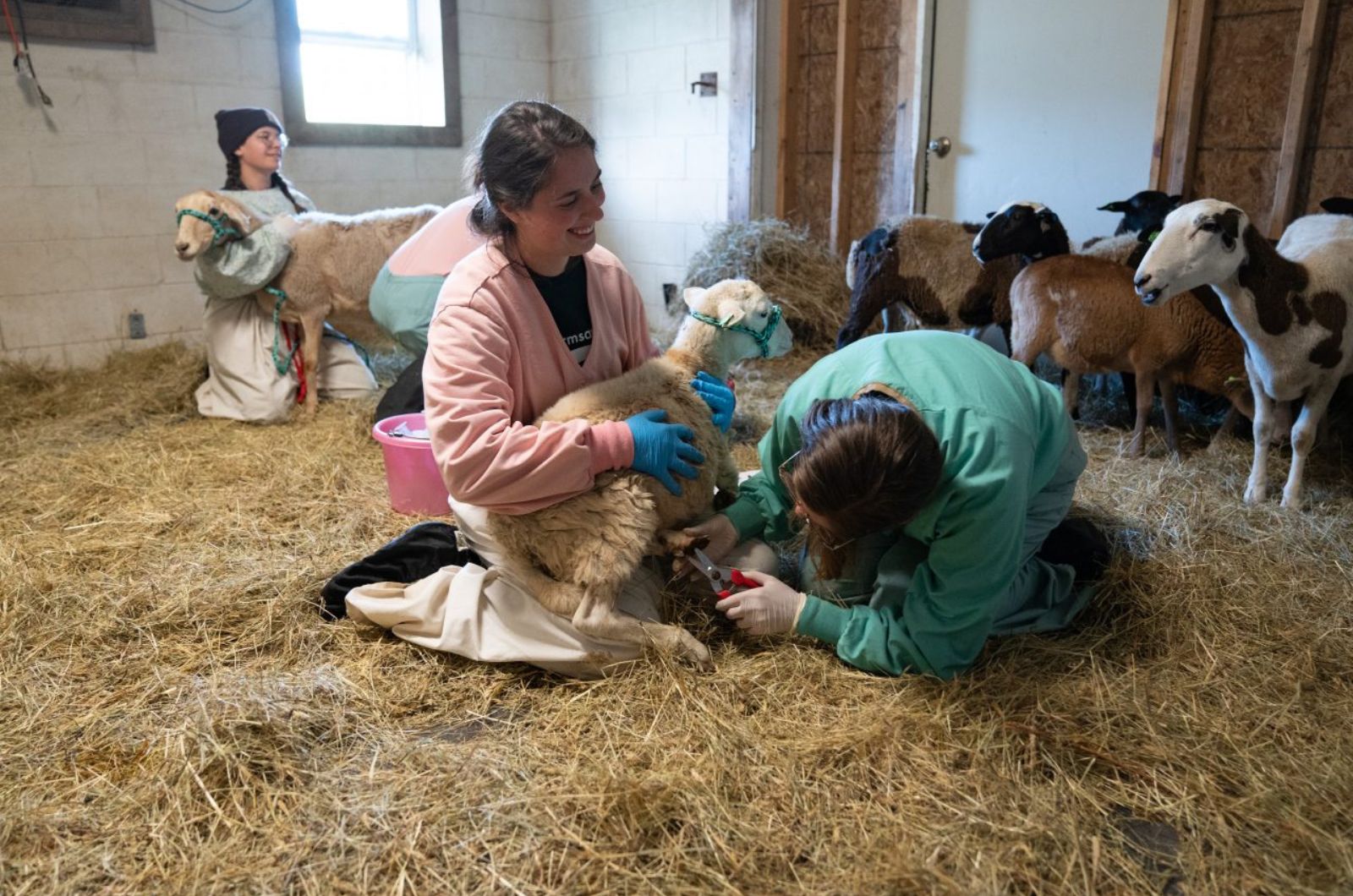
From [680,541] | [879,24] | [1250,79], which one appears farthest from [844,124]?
[680,541]

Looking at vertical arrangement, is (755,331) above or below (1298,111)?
below

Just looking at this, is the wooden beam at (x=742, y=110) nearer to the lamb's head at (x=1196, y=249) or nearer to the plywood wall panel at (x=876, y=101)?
the plywood wall panel at (x=876, y=101)

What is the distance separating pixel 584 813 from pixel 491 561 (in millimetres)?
934

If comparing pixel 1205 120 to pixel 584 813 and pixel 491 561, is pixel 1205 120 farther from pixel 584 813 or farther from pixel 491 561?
pixel 584 813

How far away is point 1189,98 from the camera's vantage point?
4.71 metres

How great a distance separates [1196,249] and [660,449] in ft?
7.62

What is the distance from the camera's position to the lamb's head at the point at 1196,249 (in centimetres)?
346

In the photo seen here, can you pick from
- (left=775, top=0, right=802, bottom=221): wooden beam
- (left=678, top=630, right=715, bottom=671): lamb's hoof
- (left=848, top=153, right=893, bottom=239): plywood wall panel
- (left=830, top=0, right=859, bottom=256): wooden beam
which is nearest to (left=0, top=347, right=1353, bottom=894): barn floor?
(left=678, top=630, right=715, bottom=671): lamb's hoof

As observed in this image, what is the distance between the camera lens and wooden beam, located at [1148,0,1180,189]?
4.73 m

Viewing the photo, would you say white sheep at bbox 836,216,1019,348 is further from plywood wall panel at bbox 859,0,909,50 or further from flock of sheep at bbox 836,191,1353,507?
plywood wall panel at bbox 859,0,909,50

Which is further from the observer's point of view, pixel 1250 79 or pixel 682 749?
pixel 1250 79

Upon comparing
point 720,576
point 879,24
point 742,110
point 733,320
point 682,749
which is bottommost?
point 682,749

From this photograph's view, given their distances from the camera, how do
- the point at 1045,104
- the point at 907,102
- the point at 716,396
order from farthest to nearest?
the point at 907,102, the point at 1045,104, the point at 716,396

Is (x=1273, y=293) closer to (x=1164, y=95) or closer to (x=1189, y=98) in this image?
(x=1189, y=98)
